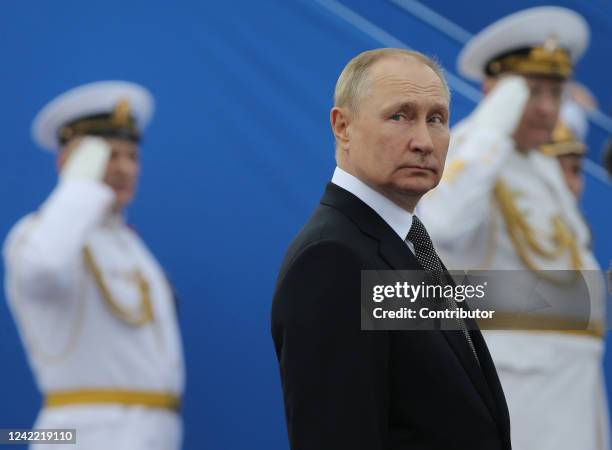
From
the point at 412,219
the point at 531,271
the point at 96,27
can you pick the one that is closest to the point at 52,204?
the point at 96,27

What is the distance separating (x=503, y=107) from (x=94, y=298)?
1.35 meters

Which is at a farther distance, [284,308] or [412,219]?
[412,219]

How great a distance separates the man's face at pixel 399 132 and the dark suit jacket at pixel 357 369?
0.26ft

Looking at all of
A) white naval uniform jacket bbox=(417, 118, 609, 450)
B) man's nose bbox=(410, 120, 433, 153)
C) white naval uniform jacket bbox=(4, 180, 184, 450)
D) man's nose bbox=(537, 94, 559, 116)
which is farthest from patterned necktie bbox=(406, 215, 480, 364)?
man's nose bbox=(537, 94, 559, 116)

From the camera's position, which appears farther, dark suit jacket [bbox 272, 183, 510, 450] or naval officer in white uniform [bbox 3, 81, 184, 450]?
naval officer in white uniform [bbox 3, 81, 184, 450]

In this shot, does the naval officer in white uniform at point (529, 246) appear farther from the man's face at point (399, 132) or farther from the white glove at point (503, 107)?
the man's face at point (399, 132)

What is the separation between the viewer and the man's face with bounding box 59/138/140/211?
10.1ft

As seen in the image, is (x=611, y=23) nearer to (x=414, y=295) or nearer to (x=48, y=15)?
(x=48, y=15)

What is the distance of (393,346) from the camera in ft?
3.94

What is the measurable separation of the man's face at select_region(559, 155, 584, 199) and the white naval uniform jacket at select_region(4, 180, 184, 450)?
4.31 ft

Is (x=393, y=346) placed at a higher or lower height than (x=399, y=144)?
lower

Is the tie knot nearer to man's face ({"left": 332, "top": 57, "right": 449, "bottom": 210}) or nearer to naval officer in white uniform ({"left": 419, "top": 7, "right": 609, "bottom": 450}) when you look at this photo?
man's face ({"left": 332, "top": 57, "right": 449, "bottom": 210})

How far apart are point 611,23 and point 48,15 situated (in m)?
1.81

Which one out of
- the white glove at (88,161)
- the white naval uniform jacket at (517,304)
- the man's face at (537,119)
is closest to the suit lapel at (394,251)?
the white naval uniform jacket at (517,304)
